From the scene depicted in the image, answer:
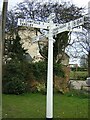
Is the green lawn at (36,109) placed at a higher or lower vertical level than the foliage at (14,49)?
lower

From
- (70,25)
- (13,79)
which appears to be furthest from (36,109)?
(70,25)

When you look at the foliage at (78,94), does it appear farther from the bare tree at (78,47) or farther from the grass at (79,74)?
the bare tree at (78,47)

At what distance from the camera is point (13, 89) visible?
8664 mm

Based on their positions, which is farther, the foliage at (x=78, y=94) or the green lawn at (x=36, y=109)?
the foliage at (x=78, y=94)

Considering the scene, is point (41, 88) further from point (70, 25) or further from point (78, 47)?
point (70, 25)

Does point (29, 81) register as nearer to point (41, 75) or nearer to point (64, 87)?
point (41, 75)

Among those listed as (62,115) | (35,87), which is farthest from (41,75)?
(62,115)

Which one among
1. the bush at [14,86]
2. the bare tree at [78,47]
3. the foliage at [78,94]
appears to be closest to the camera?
the bush at [14,86]

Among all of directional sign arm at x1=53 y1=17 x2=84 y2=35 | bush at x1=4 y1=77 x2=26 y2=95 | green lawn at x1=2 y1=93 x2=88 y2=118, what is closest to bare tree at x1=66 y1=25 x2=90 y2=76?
bush at x1=4 y1=77 x2=26 y2=95

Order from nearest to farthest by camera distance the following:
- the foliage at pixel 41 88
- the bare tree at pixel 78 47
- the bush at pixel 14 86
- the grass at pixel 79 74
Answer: the bush at pixel 14 86
the foliage at pixel 41 88
the bare tree at pixel 78 47
the grass at pixel 79 74

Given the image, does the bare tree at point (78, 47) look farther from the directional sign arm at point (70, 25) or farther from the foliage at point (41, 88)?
the directional sign arm at point (70, 25)

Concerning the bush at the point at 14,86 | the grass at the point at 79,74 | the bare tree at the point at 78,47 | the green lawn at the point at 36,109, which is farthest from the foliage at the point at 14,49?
the grass at the point at 79,74

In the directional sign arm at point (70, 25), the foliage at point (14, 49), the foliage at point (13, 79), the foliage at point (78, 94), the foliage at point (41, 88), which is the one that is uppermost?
the directional sign arm at point (70, 25)

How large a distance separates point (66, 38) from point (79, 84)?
1.94m
